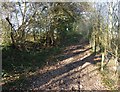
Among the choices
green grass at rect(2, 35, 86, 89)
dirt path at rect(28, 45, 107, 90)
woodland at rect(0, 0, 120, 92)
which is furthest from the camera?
green grass at rect(2, 35, 86, 89)

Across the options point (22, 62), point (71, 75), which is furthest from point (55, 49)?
point (71, 75)

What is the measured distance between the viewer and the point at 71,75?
8.81 metres

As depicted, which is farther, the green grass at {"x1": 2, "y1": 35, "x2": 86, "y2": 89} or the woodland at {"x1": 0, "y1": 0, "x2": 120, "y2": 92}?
the green grass at {"x1": 2, "y1": 35, "x2": 86, "y2": 89}

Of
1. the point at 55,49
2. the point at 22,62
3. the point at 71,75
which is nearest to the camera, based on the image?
the point at 71,75

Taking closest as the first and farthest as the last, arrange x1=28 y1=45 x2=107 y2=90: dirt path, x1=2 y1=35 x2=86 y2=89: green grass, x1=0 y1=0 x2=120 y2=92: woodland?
1. x1=0 y1=0 x2=120 y2=92: woodland
2. x1=28 y1=45 x2=107 y2=90: dirt path
3. x1=2 y1=35 x2=86 y2=89: green grass

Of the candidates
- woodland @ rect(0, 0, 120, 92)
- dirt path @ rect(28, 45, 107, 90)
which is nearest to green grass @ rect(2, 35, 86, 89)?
woodland @ rect(0, 0, 120, 92)

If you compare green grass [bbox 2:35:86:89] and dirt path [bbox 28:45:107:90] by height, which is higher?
green grass [bbox 2:35:86:89]

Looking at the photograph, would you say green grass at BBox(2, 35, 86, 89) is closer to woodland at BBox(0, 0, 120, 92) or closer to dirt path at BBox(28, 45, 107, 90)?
woodland at BBox(0, 0, 120, 92)

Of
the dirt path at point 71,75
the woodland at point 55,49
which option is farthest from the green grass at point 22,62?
the dirt path at point 71,75

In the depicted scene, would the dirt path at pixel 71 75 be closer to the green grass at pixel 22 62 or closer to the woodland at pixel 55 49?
the woodland at pixel 55 49

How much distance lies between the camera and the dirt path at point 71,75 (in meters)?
7.76

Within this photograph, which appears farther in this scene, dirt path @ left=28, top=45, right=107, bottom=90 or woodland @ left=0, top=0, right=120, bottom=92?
dirt path @ left=28, top=45, right=107, bottom=90

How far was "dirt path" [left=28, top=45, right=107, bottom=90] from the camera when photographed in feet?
25.5

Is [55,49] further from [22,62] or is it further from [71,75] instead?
[71,75]
